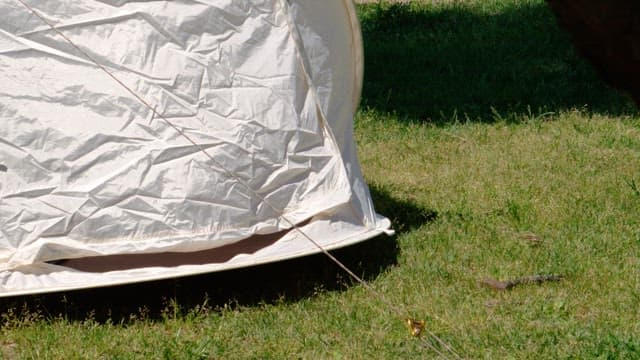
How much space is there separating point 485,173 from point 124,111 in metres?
3.23

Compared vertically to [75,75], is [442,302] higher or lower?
lower

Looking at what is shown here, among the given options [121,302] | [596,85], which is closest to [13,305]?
[121,302]

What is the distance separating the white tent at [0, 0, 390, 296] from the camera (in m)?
4.19

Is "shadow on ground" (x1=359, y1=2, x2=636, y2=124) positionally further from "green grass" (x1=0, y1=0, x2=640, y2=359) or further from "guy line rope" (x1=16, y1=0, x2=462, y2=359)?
"guy line rope" (x1=16, y1=0, x2=462, y2=359)

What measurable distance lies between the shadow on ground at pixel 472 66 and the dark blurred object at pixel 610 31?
6891 mm

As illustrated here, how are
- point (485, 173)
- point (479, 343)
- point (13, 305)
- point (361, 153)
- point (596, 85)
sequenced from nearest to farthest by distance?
point (479, 343)
point (13, 305)
point (485, 173)
point (361, 153)
point (596, 85)

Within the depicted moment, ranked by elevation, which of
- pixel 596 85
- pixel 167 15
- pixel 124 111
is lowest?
pixel 596 85

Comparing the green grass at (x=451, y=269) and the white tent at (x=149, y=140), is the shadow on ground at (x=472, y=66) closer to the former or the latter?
the green grass at (x=451, y=269)

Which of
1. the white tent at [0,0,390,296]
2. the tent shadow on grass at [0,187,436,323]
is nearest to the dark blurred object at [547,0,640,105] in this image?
the white tent at [0,0,390,296]

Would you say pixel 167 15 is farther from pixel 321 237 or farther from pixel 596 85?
pixel 596 85

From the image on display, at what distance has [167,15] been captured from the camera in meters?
4.32

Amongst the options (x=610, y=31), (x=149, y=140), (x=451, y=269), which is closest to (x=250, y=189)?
(x=149, y=140)

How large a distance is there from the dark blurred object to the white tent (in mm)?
3543

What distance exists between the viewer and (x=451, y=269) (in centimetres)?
510
